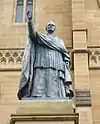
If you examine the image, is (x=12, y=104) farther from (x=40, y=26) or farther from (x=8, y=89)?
(x=40, y=26)

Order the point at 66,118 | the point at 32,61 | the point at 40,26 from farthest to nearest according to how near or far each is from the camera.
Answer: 1. the point at 40,26
2. the point at 32,61
3. the point at 66,118

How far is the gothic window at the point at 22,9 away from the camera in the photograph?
41.5 ft

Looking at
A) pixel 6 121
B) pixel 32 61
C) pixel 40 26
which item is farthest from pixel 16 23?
pixel 32 61

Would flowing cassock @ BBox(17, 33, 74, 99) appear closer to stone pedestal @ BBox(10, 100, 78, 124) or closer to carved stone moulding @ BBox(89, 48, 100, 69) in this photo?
stone pedestal @ BBox(10, 100, 78, 124)

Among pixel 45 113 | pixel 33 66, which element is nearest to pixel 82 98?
pixel 33 66

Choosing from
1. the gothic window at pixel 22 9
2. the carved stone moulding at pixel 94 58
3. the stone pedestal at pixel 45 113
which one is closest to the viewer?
the stone pedestal at pixel 45 113

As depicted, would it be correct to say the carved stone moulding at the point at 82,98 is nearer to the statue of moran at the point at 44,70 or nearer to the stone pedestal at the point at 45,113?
the statue of moran at the point at 44,70

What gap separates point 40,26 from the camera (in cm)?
1221

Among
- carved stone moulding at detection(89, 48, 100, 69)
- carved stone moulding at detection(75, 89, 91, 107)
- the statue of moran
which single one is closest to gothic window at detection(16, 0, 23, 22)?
carved stone moulding at detection(89, 48, 100, 69)

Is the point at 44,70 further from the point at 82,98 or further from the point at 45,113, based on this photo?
the point at 82,98

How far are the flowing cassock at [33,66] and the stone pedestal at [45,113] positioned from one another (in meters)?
0.28

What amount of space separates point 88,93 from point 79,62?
110 centimetres

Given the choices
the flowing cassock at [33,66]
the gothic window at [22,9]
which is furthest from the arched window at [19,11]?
the flowing cassock at [33,66]

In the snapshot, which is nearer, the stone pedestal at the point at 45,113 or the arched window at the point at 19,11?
the stone pedestal at the point at 45,113
